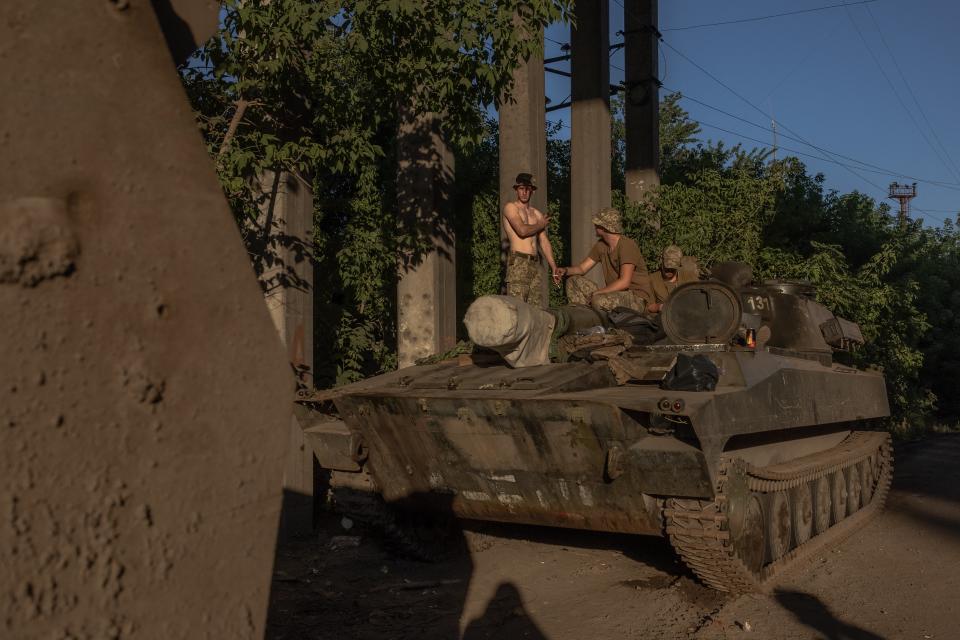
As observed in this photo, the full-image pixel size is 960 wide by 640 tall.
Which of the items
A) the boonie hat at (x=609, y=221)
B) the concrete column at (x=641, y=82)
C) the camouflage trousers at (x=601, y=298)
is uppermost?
the concrete column at (x=641, y=82)

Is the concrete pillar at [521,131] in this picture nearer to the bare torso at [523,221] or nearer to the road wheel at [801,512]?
the bare torso at [523,221]

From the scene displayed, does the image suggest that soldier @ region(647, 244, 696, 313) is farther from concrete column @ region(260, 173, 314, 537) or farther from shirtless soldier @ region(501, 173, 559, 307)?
concrete column @ region(260, 173, 314, 537)

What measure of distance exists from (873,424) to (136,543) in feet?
33.1

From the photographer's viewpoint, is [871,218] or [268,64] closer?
[268,64]

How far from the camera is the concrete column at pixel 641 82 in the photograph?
14883mm

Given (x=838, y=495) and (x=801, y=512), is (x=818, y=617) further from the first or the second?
(x=838, y=495)

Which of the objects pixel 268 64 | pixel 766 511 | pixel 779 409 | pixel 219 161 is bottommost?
pixel 766 511

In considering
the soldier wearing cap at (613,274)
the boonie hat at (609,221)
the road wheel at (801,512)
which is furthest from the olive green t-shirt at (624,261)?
the road wheel at (801,512)

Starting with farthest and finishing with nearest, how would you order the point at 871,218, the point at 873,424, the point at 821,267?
1. the point at 871,218
2. the point at 821,267
3. the point at 873,424

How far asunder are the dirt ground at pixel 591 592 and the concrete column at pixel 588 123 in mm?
5663

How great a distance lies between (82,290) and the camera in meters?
1.15

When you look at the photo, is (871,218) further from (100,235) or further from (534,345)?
(100,235)

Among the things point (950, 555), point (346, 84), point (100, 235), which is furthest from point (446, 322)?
point (100, 235)

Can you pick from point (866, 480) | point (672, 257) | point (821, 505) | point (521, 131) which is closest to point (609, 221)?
point (672, 257)
